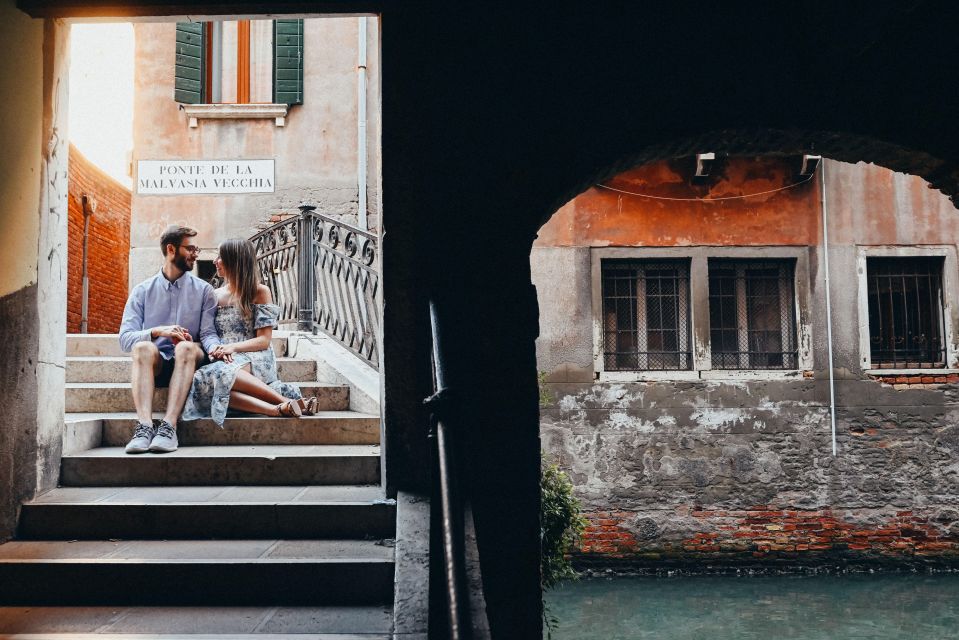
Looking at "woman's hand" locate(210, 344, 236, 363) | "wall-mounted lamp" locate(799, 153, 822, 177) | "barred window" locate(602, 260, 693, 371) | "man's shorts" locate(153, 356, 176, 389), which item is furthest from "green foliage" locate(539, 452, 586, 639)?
"wall-mounted lamp" locate(799, 153, 822, 177)

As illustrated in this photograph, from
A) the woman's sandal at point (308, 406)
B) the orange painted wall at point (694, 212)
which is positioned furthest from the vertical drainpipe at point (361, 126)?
the woman's sandal at point (308, 406)

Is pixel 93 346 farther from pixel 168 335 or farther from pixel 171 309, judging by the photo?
pixel 168 335

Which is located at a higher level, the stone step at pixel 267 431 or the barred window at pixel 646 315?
the barred window at pixel 646 315

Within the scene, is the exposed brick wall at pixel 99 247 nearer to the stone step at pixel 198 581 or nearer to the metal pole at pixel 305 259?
the metal pole at pixel 305 259

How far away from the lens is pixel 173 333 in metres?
4.62

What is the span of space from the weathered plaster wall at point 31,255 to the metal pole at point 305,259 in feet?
10.3

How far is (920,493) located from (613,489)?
376 centimetres

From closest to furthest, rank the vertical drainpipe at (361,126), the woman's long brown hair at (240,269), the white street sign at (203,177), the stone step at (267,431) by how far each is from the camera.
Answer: the stone step at (267,431), the woman's long brown hair at (240,269), the white street sign at (203,177), the vertical drainpipe at (361,126)

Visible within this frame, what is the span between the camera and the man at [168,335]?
4359 millimetres

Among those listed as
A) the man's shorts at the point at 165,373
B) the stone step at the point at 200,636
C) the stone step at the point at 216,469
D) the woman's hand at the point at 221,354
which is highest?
the woman's hand at the point at 221,354

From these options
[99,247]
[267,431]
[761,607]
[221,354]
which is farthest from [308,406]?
[99,247]

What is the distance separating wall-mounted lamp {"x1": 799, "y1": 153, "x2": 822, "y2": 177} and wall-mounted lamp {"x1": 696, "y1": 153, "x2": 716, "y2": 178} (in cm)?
110

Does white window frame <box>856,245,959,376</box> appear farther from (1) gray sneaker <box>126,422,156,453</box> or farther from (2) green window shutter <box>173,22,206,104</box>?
(2) green window shutter <box>173,22,206,104</box>

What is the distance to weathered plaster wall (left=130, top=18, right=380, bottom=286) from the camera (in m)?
9.79
